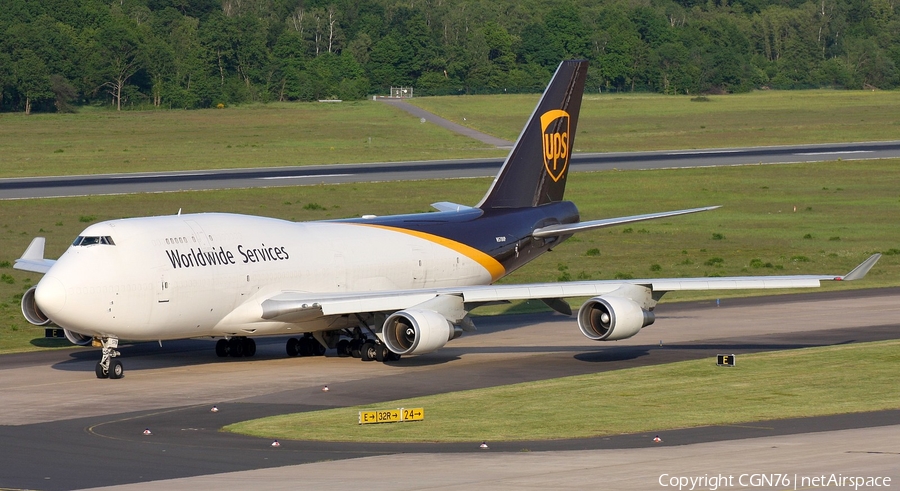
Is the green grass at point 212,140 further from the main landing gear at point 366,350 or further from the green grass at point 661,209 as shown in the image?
the main landing gear at point 366,350

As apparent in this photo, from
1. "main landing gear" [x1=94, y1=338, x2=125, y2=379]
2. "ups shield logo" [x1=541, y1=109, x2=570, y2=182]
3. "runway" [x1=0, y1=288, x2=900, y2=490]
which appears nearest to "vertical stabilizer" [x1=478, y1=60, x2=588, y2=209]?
"ups shield logo" [x1=541, y1=109, x2=570, y2=182]

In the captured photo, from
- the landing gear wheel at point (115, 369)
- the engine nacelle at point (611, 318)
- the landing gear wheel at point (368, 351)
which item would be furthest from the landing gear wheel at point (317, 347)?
the engine nacelle at point (611, 318)

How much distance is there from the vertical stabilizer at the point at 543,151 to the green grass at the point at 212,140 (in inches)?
2793

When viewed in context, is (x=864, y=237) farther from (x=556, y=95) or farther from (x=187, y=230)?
(x=187, y=230)

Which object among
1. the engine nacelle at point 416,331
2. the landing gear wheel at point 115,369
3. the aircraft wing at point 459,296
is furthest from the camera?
the aircraft wing at point 459,296

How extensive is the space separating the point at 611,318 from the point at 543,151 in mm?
14023

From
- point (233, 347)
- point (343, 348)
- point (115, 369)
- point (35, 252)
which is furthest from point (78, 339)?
point (343, 348)

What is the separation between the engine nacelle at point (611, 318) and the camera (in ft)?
132

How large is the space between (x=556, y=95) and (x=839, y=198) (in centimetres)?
5257

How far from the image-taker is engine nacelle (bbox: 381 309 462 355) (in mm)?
39750

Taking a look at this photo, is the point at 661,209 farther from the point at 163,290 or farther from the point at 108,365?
the point at 108,365

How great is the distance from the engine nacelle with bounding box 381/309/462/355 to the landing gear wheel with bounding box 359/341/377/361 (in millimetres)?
2124

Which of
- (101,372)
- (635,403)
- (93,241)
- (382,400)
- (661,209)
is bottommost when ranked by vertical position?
(101,372)

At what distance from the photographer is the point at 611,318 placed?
1586 inches
